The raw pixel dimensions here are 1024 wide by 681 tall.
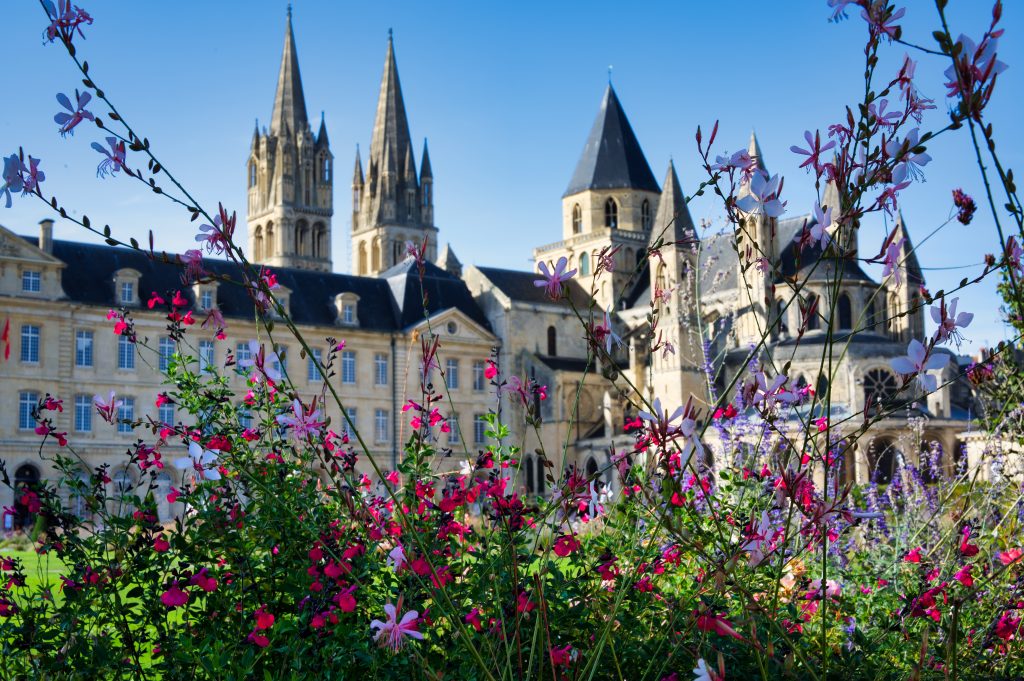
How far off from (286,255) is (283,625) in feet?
219

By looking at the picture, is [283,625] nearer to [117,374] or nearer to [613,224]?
[117,374]

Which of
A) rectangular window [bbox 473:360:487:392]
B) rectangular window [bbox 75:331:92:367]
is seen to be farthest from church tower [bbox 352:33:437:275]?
rectangular window [bbox 75:331:92:367]

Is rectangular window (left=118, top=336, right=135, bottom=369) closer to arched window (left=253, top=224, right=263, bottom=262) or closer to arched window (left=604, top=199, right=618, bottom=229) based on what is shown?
arched window (left=604, top=199, right=618, bottom=229)

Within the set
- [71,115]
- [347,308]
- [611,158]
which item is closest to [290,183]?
[611,158]

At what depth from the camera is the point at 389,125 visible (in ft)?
245

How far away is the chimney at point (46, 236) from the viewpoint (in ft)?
120

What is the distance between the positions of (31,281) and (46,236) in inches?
65.2

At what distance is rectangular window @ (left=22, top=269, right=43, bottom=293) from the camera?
36094 mm

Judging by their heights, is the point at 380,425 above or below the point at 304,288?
below

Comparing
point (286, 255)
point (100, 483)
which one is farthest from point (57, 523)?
point (286, 255)

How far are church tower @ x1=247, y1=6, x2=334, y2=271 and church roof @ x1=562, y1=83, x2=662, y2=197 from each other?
22745 millimetres

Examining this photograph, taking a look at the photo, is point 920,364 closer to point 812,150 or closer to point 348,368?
point 812,150

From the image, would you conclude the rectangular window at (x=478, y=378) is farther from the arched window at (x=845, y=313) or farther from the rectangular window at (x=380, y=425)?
the arched window at (x=845, y=313)

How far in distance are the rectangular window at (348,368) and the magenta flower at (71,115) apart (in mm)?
38912
